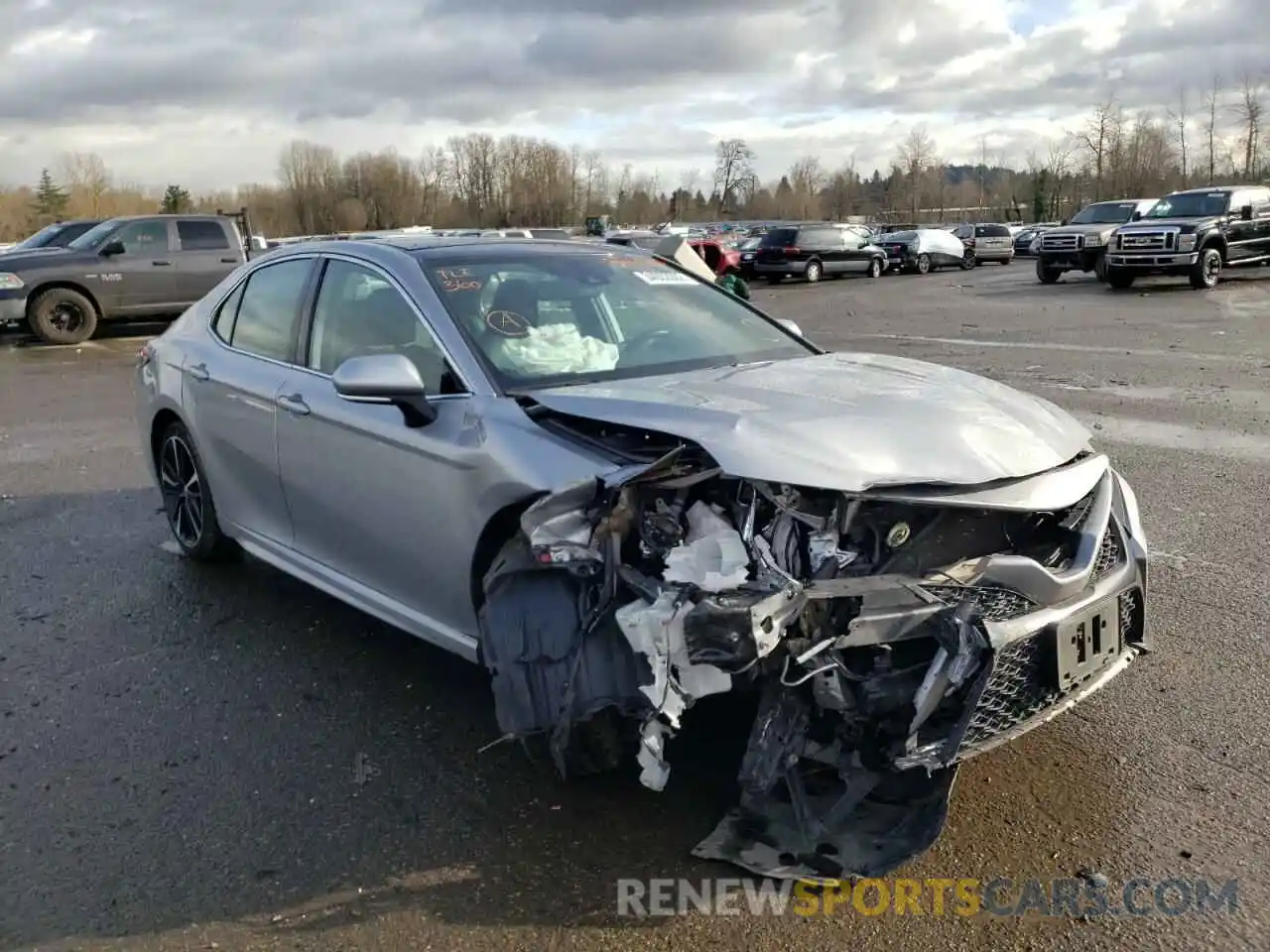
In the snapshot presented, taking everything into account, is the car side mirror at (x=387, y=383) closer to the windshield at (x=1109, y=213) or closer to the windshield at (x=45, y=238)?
the windshield at (x=45, y=238)

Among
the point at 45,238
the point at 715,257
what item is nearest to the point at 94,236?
the point at 45,238

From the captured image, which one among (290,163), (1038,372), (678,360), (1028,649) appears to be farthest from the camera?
(290,163)

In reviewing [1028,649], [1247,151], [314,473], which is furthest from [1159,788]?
[1247,151]

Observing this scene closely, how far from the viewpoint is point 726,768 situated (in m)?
3.48

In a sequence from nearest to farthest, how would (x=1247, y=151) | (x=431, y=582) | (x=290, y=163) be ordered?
(x=431, y=582) < (x=1247, y=151) < (x=290, y=163)

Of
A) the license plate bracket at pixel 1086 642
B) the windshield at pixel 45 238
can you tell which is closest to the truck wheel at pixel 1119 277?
the windshield at pixel 45 238

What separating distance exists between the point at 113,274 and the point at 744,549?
16701 mm

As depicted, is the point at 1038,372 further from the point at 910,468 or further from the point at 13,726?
the point at 13,726

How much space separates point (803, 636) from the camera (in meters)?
2.93

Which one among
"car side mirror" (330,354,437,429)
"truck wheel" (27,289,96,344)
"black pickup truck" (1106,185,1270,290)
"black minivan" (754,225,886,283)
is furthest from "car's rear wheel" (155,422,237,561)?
"black minivan" (754,225,886,283)

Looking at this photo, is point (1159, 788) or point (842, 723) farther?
point (1159, 788)

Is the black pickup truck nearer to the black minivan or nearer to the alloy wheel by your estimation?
the black minivan

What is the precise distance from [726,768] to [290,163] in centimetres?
10440

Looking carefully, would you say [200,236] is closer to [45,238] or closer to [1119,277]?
[45,238]
